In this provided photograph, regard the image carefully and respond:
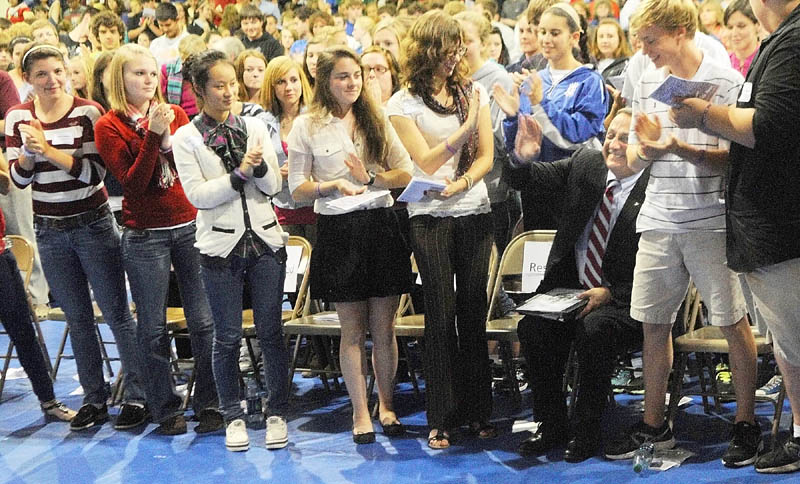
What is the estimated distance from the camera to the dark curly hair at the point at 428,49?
4594 millimetres

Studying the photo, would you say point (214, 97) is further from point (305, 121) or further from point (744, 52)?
point (744, 52)

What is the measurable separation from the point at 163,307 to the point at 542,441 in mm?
1901

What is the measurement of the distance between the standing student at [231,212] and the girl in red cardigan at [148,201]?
187 millimetres

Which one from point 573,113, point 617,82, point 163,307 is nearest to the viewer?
point 163,307

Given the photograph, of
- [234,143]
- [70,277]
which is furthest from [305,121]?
[70,277]

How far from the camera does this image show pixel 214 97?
4840 mm

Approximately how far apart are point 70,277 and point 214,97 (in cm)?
119

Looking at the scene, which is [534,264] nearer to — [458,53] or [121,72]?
[458,53]

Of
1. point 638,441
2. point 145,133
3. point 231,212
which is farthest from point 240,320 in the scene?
point 638,441

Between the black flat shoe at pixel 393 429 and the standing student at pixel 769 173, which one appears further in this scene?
the black flat shoe at pixel 393 429

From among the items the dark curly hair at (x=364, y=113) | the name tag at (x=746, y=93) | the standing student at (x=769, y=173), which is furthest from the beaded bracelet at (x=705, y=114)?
the dark curly hair at (x=364, y=113)

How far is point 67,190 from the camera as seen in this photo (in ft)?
16.9

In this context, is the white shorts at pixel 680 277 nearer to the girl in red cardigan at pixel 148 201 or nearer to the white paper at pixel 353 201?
the white paper at pixel 353 201

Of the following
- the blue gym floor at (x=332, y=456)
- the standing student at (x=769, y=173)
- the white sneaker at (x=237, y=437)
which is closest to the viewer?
the standing student at (x=769, y=173)
